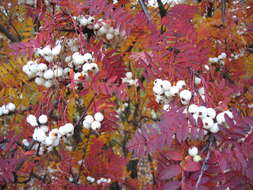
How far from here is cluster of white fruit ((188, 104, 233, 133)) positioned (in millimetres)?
904

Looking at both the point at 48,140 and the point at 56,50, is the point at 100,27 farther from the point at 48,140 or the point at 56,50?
the point at 48,140

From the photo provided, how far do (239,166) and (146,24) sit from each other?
2.49 ft

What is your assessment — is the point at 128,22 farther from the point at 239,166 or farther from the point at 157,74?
the point at 239,166

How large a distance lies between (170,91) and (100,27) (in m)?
0.60

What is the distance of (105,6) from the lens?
1285mm

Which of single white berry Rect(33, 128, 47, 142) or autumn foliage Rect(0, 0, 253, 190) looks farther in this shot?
single white berry Rect(33, 128, 47, 142)

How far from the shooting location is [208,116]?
3.05ft

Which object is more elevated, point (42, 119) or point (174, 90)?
point (174, 90)

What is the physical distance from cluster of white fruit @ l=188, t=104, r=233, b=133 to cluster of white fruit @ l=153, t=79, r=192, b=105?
5 centimetres

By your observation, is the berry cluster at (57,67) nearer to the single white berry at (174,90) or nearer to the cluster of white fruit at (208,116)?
the single white berry at (174,90)

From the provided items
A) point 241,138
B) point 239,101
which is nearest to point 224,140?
point 241,138

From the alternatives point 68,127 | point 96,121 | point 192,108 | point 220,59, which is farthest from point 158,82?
point 220,59

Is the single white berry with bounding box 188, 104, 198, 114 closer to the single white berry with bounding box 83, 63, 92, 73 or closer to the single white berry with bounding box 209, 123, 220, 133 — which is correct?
the single white berry with bounding box 209, 123, 220, 133

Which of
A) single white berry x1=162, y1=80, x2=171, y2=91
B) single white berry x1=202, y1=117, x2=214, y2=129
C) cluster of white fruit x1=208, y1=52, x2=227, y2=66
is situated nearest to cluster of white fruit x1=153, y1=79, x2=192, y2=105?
single white berry x1=162, y1=80, x2=171, y2=91
